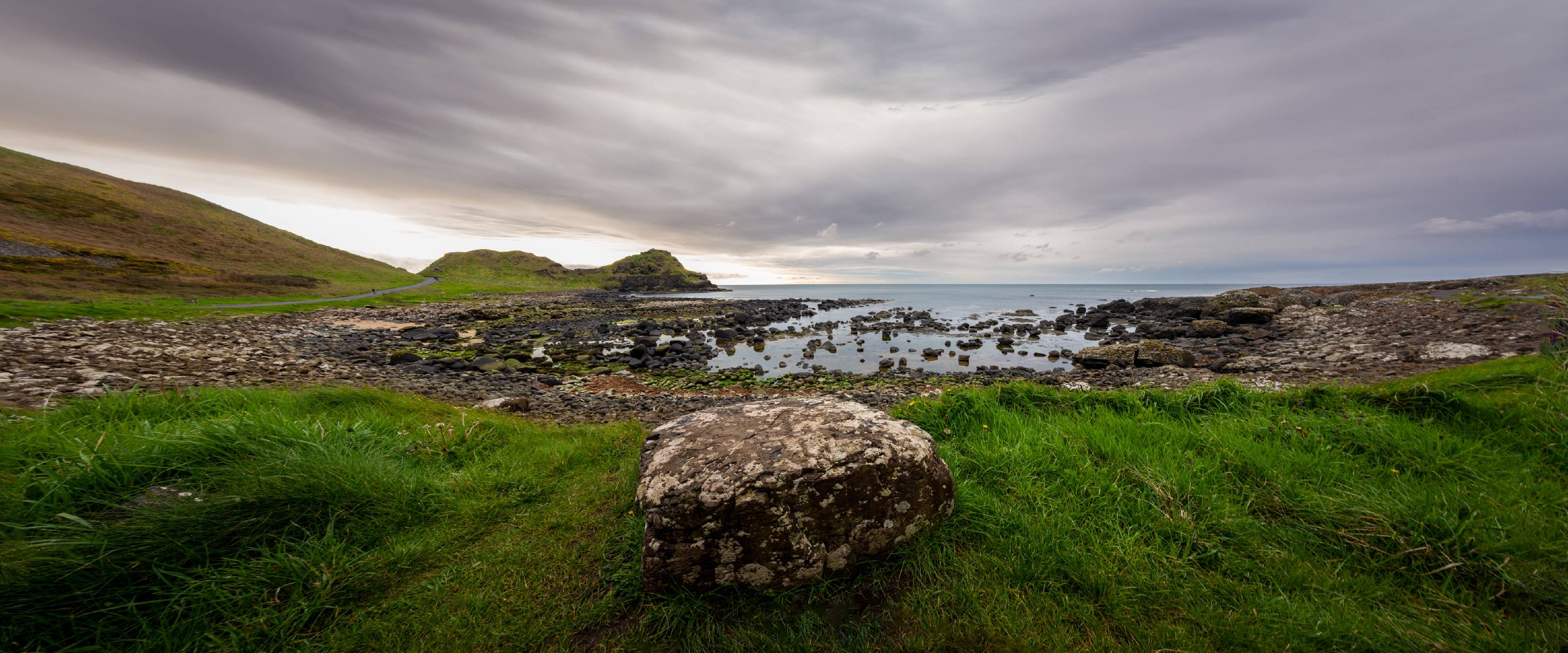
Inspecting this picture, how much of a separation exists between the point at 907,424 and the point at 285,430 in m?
5.75

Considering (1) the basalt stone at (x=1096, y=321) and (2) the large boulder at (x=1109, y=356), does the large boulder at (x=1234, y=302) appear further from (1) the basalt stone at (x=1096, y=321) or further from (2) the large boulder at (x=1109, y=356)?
(2) the large boulder at (x=1109, y=356)

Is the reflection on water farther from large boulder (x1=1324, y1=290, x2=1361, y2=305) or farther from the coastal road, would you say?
the coastal road

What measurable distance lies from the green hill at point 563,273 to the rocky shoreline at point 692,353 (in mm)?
77141

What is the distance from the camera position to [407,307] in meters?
35.6

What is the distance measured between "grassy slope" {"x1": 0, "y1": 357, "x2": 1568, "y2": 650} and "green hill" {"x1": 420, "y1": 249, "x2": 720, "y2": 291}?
98.6 metres

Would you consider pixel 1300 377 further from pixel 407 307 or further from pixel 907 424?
pixel 407 307

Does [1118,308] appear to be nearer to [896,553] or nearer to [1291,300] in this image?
[1291,300]

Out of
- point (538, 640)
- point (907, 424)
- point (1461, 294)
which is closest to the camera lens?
point (538, 640)

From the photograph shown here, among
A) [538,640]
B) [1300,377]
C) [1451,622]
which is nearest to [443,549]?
[538,640]

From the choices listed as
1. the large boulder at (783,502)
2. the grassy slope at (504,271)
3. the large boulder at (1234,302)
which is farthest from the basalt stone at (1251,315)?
the grassy slope at (504,271)

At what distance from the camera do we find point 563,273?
120m

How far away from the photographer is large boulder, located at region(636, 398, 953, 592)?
2.96m

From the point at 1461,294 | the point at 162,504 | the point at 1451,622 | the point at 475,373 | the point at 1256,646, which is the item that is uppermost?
the point at 1461,294

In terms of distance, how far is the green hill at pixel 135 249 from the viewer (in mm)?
27766
